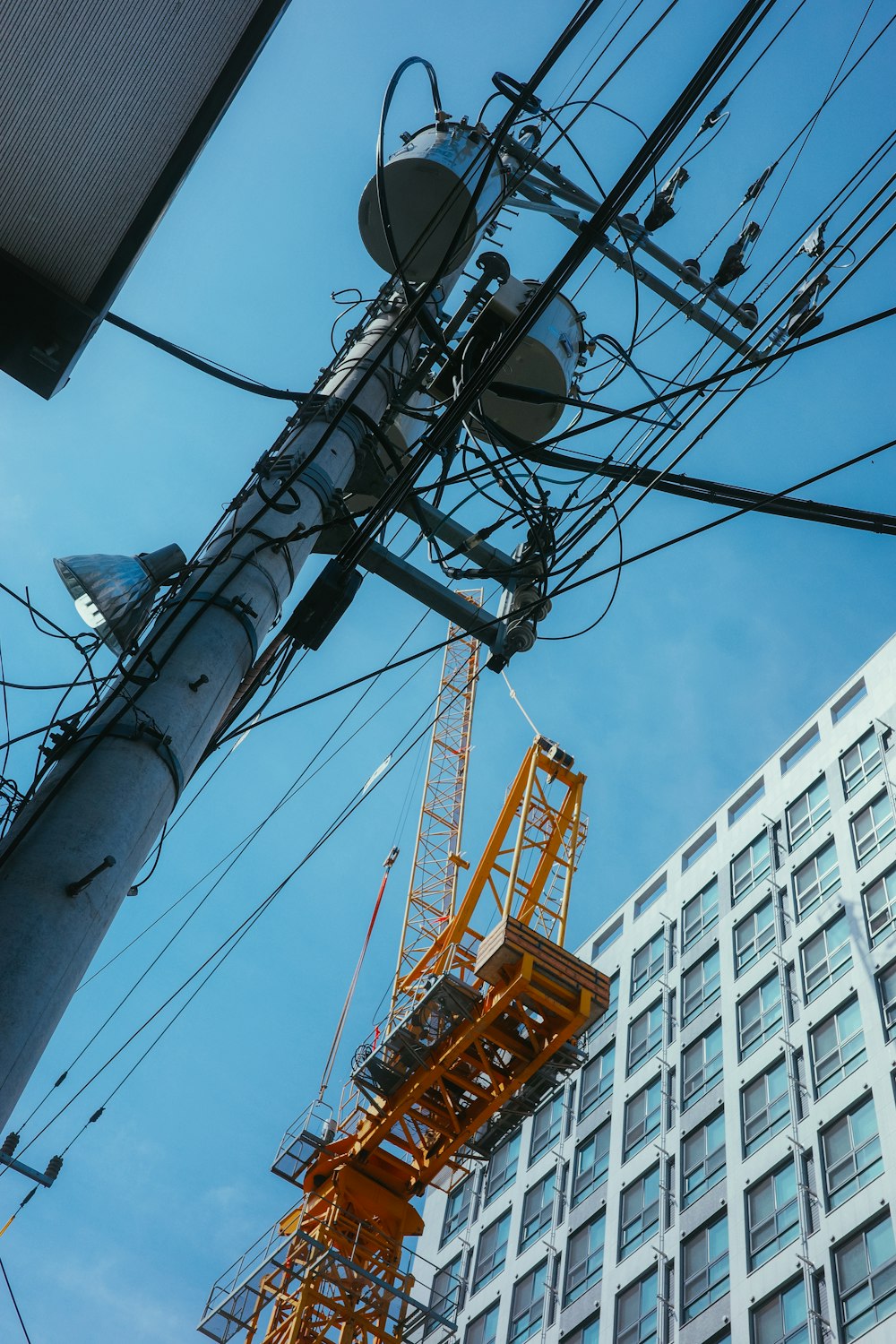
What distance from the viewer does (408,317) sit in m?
7.10

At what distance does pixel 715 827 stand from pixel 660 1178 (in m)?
13.6

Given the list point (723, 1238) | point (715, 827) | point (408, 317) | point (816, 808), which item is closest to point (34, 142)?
point (408, 317)

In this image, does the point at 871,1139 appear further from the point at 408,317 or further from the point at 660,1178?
the point at 408,317

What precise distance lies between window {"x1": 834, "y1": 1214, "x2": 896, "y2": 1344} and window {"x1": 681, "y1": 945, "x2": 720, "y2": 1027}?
1172 centimetres

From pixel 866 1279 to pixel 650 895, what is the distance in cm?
2196

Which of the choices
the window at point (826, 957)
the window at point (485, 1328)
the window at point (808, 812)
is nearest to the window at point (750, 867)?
the window at point (808, 812)

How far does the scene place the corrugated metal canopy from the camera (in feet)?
17.8

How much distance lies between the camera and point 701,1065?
35.9 meters

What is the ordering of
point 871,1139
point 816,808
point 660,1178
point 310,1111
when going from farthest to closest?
point 816,808
point 660,1178
point 310,1111
point 871,1139

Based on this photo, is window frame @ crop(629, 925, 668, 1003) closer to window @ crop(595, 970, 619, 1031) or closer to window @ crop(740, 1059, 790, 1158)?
window @ crop(595, 970, 619, 1031)

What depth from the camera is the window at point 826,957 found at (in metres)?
32.8

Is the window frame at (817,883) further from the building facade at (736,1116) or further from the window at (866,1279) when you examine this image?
the window at (866,1279)

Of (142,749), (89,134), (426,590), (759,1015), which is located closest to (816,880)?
(759,1015)

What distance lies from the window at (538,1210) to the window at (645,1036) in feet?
13.9
